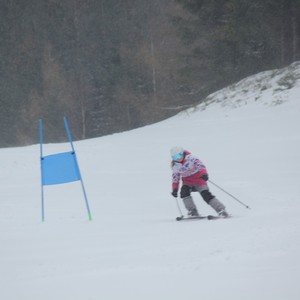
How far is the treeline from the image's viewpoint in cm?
3609

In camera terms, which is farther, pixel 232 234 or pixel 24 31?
pixel 24 31

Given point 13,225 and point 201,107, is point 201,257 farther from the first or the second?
point 201,107

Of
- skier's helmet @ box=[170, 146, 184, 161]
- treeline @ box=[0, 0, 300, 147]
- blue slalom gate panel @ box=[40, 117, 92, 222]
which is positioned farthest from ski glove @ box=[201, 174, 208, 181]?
treeline @ box=[0, 0, 300, 147]

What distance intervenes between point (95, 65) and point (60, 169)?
32107 mm

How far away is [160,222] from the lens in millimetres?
8680

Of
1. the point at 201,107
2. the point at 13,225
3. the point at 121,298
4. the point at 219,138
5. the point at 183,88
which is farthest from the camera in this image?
the point at 183,88

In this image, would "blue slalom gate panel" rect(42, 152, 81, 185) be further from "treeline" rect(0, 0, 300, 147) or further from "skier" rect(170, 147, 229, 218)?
"treeline" rect(0, 0, 300, 147)

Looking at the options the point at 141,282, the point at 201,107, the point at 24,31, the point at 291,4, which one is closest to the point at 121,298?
the point at 141,282

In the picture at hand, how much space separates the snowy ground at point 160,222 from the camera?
4844 mm

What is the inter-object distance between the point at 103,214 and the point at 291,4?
19359 mm

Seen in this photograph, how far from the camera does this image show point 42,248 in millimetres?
6805

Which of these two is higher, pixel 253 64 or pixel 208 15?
pixel 208 15

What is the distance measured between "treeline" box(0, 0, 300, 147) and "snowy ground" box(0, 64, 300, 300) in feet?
42.9

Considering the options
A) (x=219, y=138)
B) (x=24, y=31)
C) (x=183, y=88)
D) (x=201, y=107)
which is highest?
(x=24, y=31)
